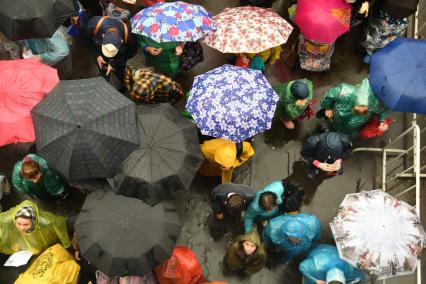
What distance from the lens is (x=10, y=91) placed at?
4914mm

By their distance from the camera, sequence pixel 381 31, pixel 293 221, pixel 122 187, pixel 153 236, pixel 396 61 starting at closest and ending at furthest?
pixel 153 236
pixel 122 187
pixel 293 221
pixel 396 61
pixel 381 31

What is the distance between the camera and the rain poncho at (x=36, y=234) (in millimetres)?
5012

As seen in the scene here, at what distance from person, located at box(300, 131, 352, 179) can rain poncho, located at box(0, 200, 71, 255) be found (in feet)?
10.6

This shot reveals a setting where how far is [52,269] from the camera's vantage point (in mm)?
4684

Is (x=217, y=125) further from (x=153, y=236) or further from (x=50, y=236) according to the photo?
(x=50, y=236)

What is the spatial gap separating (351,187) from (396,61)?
2073 millimetres

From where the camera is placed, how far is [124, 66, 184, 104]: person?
5.27 m

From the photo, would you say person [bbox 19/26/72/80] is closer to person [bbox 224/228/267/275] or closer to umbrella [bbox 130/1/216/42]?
umbrella [bbox 130/1/216/42]

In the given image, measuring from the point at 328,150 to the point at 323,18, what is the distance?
5.73 feet

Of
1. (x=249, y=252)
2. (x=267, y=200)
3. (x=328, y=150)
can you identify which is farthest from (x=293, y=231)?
(x=328, y=150)

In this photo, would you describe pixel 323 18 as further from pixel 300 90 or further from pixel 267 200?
pixel 267 200

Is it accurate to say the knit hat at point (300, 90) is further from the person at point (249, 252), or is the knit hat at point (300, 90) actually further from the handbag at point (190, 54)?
the person at point (249, 252)

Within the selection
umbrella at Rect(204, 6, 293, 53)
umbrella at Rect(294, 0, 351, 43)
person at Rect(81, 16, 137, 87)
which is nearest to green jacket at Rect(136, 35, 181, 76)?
person at Rect(81, 16, 137, 87)

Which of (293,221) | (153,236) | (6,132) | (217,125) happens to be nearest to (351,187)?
(293,221)
